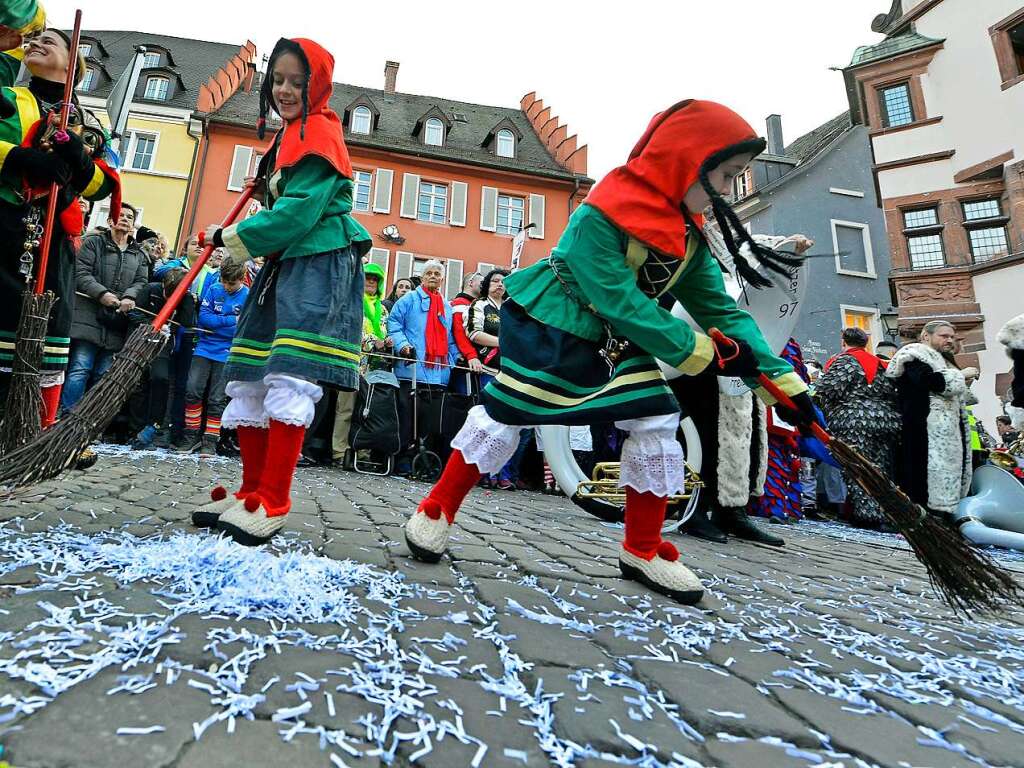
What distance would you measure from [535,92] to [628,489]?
31.8m

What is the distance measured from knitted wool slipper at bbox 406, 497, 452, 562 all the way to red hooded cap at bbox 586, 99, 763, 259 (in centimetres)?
136

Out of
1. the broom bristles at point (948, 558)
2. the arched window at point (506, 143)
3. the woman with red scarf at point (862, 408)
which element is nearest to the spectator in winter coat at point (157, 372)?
the broom bristles at point (948, 558)

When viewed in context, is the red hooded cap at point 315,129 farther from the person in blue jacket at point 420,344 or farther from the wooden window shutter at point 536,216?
the wooden window shutter at point 536,216

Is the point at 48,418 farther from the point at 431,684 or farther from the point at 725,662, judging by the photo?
the point at 725,662

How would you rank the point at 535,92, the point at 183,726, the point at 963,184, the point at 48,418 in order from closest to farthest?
1. the point at 183,726
2. the point at 48,418
3. the point at 963,184
4. the point at 535,92

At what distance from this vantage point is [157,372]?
6.60 metres

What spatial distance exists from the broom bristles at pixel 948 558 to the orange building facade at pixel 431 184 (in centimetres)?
2191

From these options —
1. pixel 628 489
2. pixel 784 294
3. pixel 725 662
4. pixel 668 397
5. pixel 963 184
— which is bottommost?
pixel 725 662

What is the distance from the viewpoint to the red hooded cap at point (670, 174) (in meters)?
2.35

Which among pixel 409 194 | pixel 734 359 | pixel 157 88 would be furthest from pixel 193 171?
pixel 734 359

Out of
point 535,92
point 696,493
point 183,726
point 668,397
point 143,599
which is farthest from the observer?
point 535,92

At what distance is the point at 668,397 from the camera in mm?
2336

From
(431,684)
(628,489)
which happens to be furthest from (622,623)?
(431,684)

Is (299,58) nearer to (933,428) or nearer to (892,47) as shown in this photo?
(933,428)
